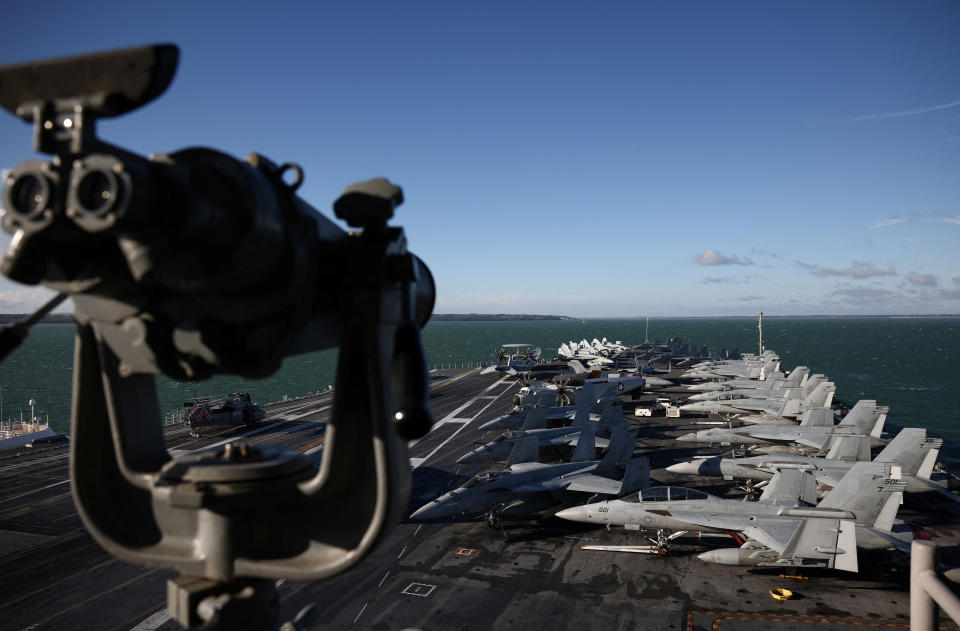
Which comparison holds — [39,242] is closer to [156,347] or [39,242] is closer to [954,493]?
[156,347]

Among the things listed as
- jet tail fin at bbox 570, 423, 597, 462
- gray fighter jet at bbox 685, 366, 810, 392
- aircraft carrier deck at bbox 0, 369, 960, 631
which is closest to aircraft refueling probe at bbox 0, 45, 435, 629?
aircraft carrier deck at bbox 0, 369, 960, 631

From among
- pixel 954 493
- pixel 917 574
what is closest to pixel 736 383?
pixel 954 493

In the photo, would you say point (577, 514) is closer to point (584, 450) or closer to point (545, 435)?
point (584, 450)

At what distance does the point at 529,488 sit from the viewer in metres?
28.7

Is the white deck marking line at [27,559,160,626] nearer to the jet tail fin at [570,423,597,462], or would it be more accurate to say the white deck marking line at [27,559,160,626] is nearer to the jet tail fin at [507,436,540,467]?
the jet tail fin at [507,436,540,467]

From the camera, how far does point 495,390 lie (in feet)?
233

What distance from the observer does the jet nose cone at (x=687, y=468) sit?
34.8m

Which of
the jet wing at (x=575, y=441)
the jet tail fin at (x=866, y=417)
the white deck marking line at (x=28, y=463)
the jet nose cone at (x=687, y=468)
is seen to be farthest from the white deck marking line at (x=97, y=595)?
the jet tail fin at (x=866, y=417)

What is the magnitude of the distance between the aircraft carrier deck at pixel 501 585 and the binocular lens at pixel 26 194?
16099 mm

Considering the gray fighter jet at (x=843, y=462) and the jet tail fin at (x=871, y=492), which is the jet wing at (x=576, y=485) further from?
the jet tail fin at (x=871, y=492)

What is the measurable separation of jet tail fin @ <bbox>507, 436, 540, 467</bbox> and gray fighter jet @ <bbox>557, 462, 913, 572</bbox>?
18.7ft

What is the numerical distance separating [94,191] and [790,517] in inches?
1111

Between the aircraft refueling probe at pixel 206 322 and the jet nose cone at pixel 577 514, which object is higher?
the aircraft refueling probe at pixel 206 322

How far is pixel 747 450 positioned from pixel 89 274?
44.8 m
